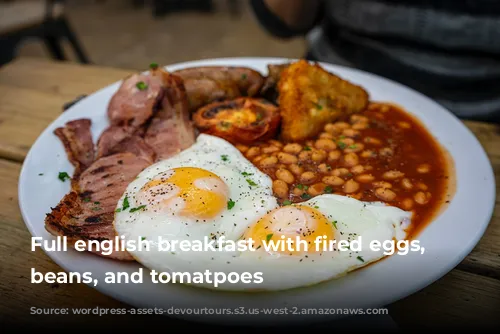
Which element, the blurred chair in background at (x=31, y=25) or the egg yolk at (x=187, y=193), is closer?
the egg yolk at (x=187, y=193)

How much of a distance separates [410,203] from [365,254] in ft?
1.17

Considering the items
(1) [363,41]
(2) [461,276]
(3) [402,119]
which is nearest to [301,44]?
(1) [363,41]

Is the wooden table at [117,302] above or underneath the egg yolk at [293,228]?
underneath

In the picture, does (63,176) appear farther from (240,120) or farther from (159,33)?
(159,33)

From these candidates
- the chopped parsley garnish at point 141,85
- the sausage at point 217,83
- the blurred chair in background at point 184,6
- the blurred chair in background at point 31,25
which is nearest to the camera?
the chopped parsley garnish at point 141,85

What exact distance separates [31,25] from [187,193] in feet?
11.8

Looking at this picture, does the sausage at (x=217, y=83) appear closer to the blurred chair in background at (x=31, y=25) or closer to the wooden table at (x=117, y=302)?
the wooden table at (x=117, y=302)

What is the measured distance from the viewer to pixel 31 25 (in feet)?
13.5

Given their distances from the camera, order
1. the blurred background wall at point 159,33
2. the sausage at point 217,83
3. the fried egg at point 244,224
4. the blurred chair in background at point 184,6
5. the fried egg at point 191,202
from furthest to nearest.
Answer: the blurred chair in background at point 184,6
the blurred background wall at point 159,33
the sausage at point 217,83
the fried egg at point 191,202
the fried egg at point 244,224

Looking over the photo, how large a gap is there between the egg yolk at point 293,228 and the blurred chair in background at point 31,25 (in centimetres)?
365

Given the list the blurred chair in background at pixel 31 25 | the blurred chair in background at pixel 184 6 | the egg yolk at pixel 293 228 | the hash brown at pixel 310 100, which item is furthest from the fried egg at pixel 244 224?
the blurred chair in background at pixel 184 6

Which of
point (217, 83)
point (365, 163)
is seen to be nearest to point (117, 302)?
point (365, 163)

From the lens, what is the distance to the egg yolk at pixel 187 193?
4.42ft

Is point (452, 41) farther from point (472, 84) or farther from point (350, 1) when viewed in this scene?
point (350, 1)
